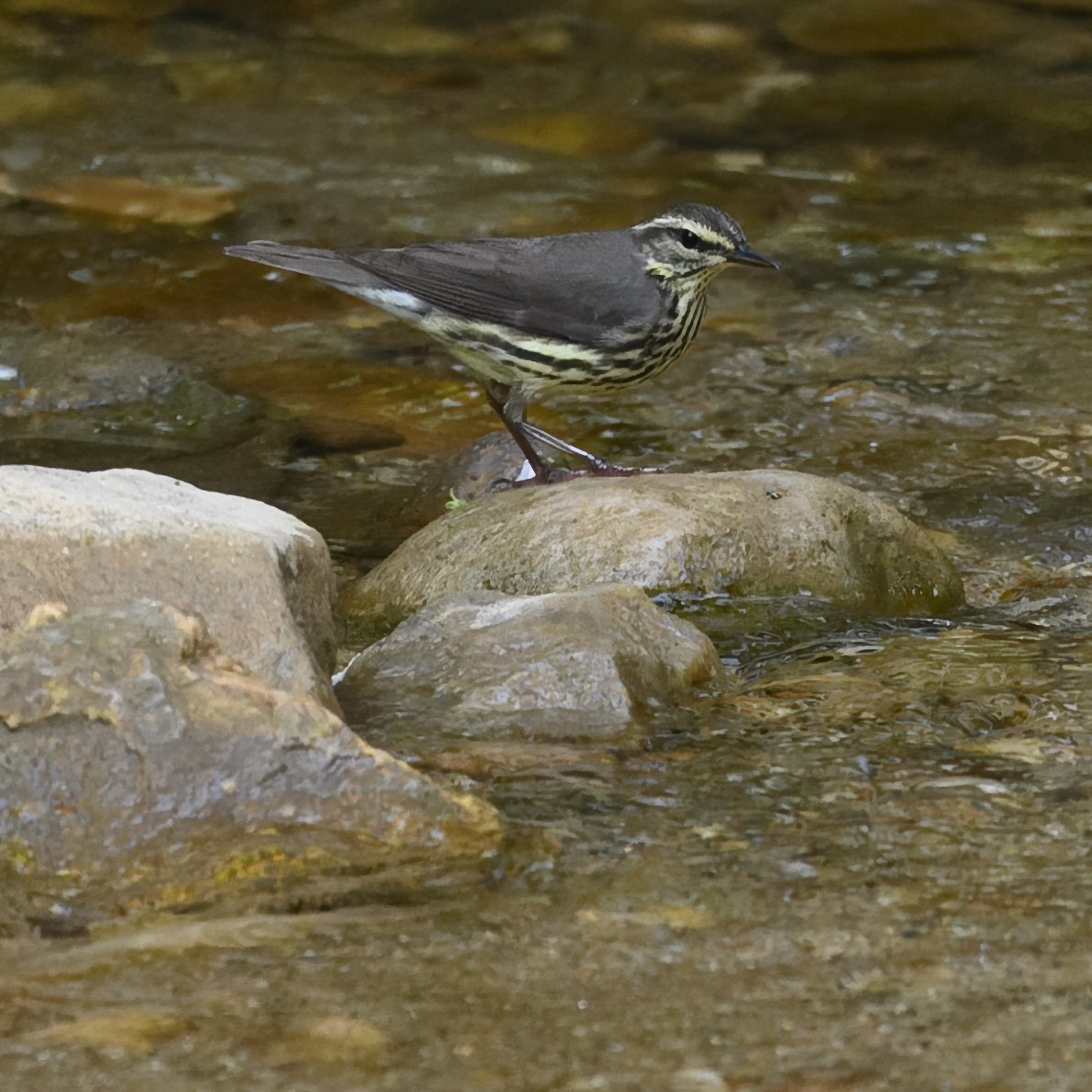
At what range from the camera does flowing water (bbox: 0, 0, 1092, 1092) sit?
10.8 feet

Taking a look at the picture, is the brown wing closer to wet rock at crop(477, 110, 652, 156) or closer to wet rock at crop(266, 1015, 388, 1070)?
wet rock at crop(266, 1015, 388, 1070)

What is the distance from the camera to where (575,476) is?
22.1 ft

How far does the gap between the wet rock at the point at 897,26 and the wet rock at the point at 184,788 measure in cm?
1108

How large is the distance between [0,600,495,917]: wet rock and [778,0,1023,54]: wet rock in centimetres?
1108

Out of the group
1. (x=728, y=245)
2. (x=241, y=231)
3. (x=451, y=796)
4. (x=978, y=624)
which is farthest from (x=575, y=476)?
(x=241, y=231)

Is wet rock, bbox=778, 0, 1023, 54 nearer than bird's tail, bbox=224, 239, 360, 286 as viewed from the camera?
No

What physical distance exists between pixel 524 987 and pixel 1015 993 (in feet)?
2.93

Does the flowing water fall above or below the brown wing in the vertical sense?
Result: below

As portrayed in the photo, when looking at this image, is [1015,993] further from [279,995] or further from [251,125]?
[251,125]

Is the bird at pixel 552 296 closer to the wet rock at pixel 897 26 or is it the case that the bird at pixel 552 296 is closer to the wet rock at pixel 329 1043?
the wet rock at pixel 329 1043

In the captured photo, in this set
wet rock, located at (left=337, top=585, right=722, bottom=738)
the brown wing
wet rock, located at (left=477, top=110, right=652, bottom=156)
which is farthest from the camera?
wet rock, located at (left=477, top=110, right=652, bottom=156)

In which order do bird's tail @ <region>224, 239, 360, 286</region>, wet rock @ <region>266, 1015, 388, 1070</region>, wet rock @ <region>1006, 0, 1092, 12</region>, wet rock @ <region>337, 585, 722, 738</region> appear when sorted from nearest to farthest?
wet rock @ <region>266, 1015, 388, 1070</region> → wet rock @ <region>337, 585, 722, 738</region> → bird's tail @ <region>224, 239, 360, 286</region> → wet rock @ <region>1006, 0, 1092, 12</region>

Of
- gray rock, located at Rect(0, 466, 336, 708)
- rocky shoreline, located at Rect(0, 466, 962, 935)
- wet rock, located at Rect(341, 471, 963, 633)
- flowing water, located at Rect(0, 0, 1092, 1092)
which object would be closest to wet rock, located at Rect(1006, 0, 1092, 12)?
flowing water, located at Rect(0, 0, 1092, 1092)

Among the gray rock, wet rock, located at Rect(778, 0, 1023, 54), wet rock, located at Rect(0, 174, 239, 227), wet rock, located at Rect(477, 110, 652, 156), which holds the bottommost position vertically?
wet rock, located at Rect(0, 174, 239, 227)
